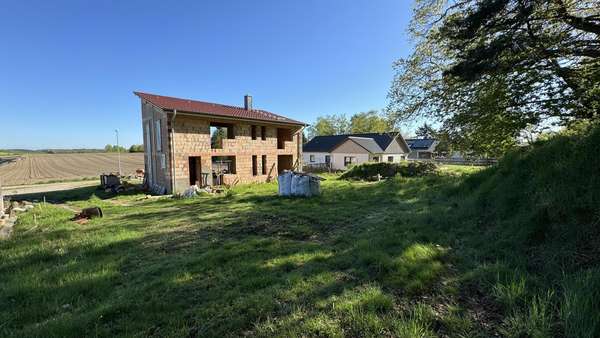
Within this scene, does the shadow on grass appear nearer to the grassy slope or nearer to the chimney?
the grassy slope

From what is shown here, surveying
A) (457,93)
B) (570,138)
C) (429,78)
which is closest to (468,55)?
(457,93)

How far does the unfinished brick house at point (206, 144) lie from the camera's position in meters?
15.2

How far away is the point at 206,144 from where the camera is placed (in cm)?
1666

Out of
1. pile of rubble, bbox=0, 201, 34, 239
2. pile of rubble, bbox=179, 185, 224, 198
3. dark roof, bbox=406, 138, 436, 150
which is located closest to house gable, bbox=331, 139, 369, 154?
pile of rubble, bbox=179, 185, 224, 198

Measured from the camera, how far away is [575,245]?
307cm

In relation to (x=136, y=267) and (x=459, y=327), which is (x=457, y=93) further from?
(x=136, y=267)

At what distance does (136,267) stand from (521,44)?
10.6 m

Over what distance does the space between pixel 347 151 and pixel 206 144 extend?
21.1 m

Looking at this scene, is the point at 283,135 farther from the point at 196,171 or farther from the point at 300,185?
the point at 300,185

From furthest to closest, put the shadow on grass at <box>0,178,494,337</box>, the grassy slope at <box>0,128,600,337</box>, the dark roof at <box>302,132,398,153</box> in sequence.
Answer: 1. the dark roof at <box>302,132,398,153</box>
2. the shadow on grass at <box>0,178,494,337</box>
3. the grassy slope at <box>0,128,600,337</box>

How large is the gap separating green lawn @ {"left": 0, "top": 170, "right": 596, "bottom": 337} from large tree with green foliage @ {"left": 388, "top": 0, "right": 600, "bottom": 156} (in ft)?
15.9

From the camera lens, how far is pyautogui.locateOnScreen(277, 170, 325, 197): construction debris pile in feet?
36.0

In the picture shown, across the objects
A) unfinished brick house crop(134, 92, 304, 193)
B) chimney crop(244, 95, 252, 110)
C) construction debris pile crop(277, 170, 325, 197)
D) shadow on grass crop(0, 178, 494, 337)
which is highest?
chimney crop(244, 95, 252, 110)

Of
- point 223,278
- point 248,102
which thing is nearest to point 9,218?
point 223,278
